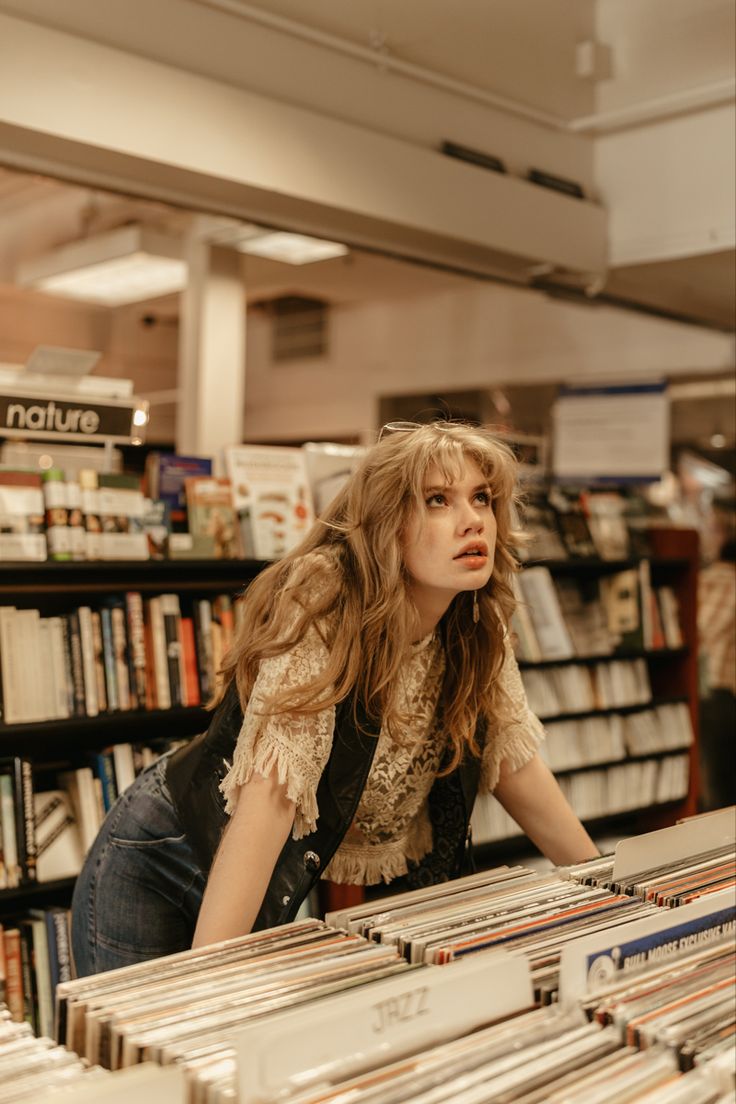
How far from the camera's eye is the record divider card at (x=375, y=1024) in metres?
0.87

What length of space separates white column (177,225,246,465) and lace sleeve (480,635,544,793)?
398 cm

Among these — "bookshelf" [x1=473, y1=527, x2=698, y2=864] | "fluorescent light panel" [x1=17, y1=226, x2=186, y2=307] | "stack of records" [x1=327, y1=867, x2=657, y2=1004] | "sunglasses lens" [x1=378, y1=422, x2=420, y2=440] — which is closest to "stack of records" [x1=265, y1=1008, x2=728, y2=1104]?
"stack of records" [x1=327, y1=867, x2=657, y2=1004]

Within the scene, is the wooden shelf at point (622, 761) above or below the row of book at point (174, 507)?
below

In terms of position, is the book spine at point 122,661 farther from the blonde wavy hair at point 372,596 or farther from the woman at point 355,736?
the blonde wavy hair at point 372,596

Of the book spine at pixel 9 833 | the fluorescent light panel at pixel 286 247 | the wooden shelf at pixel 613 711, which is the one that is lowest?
the book spine at pixel 9 833

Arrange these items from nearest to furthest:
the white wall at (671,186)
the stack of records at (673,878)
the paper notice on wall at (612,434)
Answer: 1. the stack of records at (673,878)
2. the white wall at (671,186)
3. the paper notice on wall at (612,434)

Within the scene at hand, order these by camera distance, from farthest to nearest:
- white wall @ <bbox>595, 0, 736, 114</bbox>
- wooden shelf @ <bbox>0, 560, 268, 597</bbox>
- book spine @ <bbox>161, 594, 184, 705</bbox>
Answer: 1. white wall @ <bbox>595, 0, 736, 114</bbox>
2. book spine @ <bbox>161, 594, 184, 705</bbox>
3. wooden shelf @ <bbox>0, 560, 268, 597</bbox>

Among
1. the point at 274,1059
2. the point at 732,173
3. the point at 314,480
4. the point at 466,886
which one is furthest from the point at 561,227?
the point at 274,1059

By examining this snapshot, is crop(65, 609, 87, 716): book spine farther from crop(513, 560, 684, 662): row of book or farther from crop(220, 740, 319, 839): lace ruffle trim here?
crop(513, 560, 684, 662): row of book

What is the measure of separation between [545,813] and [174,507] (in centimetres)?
190

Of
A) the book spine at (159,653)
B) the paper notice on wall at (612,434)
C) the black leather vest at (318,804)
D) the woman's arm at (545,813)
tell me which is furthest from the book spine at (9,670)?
the paper notice on wall at (612,434)

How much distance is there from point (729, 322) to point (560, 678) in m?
2.27

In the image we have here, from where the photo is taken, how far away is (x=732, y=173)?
3.90 m

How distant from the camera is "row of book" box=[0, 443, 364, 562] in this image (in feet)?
9.91
